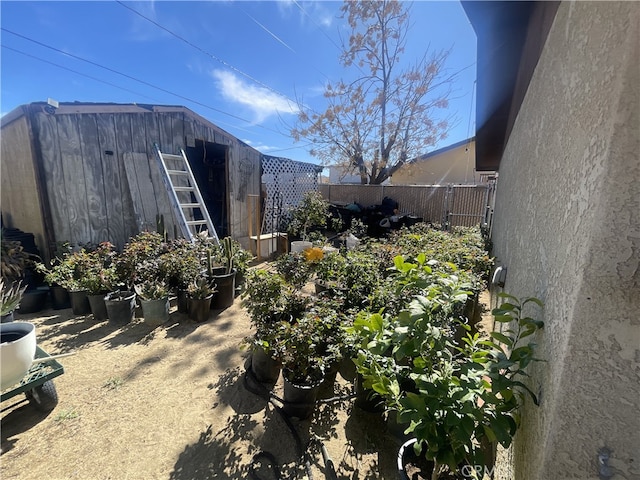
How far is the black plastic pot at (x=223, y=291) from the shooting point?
12.3 ft

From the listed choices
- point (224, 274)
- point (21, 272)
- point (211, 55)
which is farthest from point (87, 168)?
point (211, 55)

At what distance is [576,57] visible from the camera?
0.95 metres

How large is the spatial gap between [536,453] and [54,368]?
2.98m

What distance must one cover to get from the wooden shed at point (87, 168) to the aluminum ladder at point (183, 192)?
19cm

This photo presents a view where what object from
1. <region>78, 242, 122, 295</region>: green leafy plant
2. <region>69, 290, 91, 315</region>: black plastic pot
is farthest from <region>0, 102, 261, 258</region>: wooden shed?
<region>69, 290, 91, 315</region>: black plastic pot

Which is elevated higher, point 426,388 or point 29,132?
point 29,132

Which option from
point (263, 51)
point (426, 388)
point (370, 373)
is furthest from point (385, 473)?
point (263, 51)

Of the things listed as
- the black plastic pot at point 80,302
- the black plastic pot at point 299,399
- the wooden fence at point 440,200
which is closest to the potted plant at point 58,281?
the black plastic pot at point 80,302

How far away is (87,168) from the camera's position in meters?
4.25

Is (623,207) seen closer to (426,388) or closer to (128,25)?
(426,388)

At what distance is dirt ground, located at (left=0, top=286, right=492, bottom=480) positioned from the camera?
A: 1634mm

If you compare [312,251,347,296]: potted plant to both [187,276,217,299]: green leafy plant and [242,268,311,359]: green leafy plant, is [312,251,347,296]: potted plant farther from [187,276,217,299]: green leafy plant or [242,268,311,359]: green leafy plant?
[187,276,217,299]: green leafy plant

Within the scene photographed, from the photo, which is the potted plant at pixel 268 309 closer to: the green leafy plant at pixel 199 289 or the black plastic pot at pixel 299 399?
the black plastic pot at pixel 299 399

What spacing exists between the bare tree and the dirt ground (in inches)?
459
